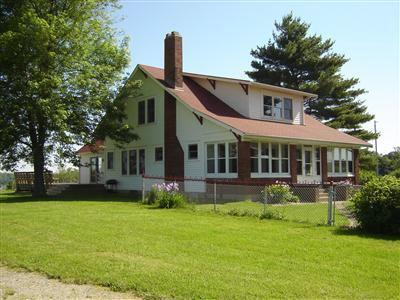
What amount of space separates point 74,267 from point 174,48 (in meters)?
21.3

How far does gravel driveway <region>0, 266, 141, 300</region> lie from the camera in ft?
22.1

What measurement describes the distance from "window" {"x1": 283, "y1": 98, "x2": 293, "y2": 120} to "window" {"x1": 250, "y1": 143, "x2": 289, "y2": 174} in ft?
13.4

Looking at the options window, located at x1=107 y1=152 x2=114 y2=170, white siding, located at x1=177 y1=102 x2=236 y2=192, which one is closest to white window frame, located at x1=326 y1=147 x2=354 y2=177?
white siding, located at x1=177 y1=102 x2=236 y2=192

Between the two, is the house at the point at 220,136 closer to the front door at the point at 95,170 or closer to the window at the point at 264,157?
the window at the point at 264,157

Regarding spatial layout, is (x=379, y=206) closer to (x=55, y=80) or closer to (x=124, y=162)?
(x=55, y=80)

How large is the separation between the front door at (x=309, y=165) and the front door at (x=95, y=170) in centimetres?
1706

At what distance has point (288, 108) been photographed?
29.3m

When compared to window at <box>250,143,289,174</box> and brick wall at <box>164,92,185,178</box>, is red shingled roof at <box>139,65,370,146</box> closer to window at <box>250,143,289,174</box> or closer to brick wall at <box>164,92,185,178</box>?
window at <box>250,143,289,174</box>

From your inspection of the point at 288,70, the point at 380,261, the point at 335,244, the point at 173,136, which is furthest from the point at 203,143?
the point at 288,70

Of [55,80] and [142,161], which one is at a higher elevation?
[55,80]

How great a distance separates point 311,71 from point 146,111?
79.6ft

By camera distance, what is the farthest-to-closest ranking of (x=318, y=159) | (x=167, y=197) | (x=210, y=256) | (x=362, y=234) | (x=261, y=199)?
(x=318, y=159) → (x=261, y=199) → (x=167, y=197) → (x=362, y=234) → (x=210, y=256)

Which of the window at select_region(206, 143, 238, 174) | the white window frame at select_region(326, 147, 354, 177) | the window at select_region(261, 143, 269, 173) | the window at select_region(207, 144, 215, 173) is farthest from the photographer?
the white window frame at select_region(326, 147, 354, 177)

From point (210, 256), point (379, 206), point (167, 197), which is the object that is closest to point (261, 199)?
point (167, 197)
